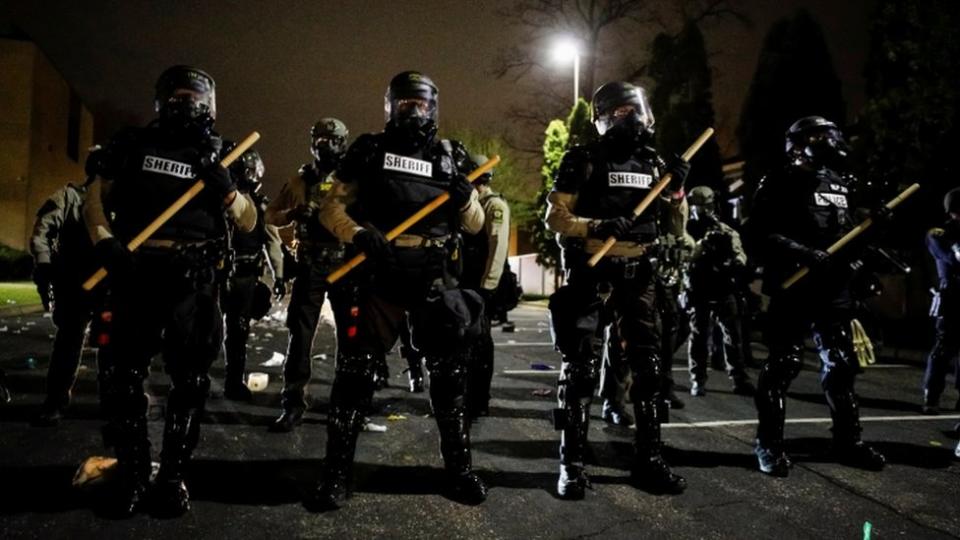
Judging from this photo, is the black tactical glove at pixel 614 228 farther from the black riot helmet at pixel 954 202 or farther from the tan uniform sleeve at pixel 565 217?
the black riot helmet at pixel 954 202

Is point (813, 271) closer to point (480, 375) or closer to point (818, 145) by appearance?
point (818, 145)

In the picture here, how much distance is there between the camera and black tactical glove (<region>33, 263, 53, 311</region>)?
4.95 m

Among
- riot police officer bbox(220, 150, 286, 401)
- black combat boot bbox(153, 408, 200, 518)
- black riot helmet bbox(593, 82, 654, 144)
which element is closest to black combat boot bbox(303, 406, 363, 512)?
black combat boot bbox(153, 408, 200, 518)

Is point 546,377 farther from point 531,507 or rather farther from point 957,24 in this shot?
point 957,24

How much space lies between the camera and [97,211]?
3.51m

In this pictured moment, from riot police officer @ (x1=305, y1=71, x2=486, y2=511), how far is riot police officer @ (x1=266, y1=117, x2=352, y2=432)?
1.44 metres

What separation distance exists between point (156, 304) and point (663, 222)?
166 inches

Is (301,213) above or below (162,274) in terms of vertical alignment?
above

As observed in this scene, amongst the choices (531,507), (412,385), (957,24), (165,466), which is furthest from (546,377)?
(957,24)

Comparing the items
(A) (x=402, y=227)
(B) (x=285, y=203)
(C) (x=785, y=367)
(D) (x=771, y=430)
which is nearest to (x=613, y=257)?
(A) (x=402, y=227)

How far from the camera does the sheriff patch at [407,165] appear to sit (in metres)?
3.73

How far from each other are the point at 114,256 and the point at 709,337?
6.45 meters

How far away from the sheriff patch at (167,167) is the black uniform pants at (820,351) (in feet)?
13.1

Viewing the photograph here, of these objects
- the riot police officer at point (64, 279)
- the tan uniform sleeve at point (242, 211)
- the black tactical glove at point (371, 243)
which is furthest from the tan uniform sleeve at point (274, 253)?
the black tactical glove at point (371, 243)
